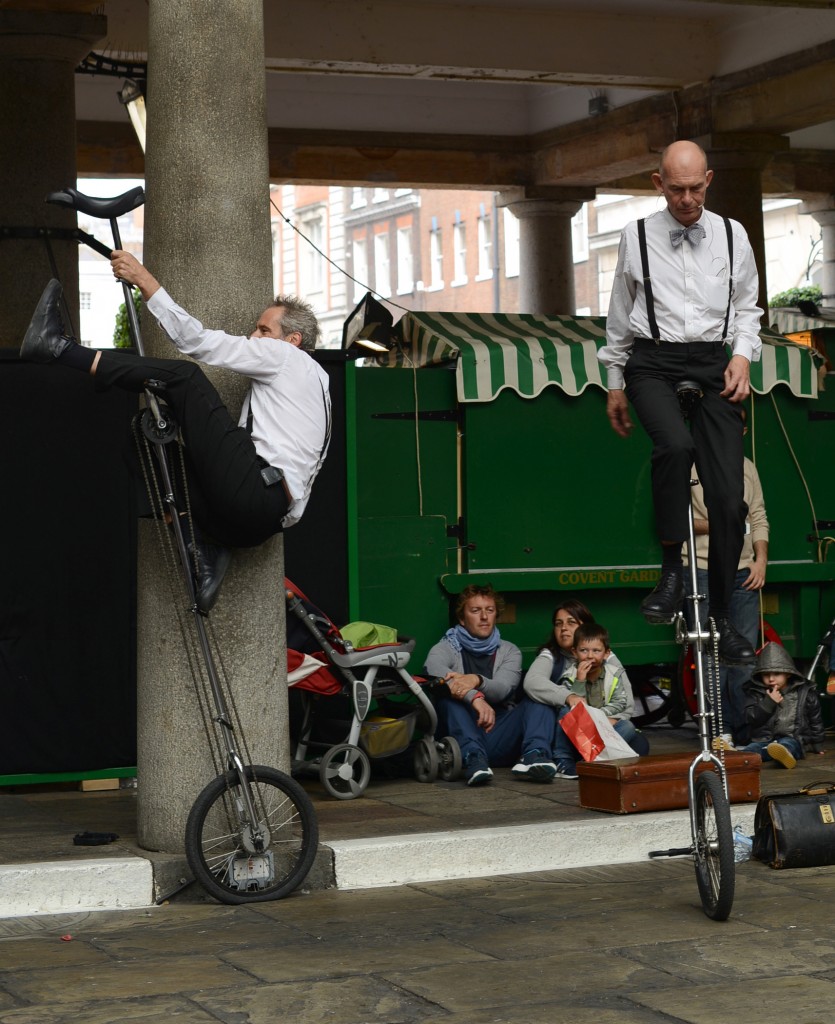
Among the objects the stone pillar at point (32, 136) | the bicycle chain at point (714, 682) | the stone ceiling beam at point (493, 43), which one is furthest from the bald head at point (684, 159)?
the stone ceiling beam at point (493, 43)

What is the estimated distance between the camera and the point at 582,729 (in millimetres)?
8562

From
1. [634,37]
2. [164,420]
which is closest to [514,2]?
[634,37]

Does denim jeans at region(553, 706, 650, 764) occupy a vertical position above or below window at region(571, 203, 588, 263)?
below

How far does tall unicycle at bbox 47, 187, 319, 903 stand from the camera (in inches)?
243

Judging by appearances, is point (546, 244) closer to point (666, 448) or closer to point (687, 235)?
point (687, 235)

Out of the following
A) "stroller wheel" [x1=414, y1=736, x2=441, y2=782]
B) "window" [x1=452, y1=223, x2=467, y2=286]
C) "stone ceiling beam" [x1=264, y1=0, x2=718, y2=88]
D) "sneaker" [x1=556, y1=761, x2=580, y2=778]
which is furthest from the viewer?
"window" [x1=452, y1=223, x2=467, y2=286]

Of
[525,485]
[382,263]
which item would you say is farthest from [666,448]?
[382,263]

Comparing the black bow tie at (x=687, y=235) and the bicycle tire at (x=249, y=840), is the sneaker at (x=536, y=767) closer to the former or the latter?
the bicycle tire at (x=249, y=840)

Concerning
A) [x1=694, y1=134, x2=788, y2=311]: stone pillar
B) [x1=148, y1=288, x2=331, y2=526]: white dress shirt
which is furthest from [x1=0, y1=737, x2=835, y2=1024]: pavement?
[x1=694, y1=134, x2=788, y2=311]: stone pillar

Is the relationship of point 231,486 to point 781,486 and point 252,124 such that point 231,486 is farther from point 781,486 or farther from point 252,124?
point 781,486

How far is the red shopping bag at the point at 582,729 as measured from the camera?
8.55 meters

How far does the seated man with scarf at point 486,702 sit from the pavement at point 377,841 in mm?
254

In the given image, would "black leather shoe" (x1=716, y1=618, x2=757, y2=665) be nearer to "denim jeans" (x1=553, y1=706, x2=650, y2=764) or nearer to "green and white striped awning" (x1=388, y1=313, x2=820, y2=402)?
"denim jeans" (x1=553, y1=706, x2=650, y2=764)

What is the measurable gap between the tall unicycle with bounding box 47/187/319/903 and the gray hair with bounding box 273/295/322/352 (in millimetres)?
585
